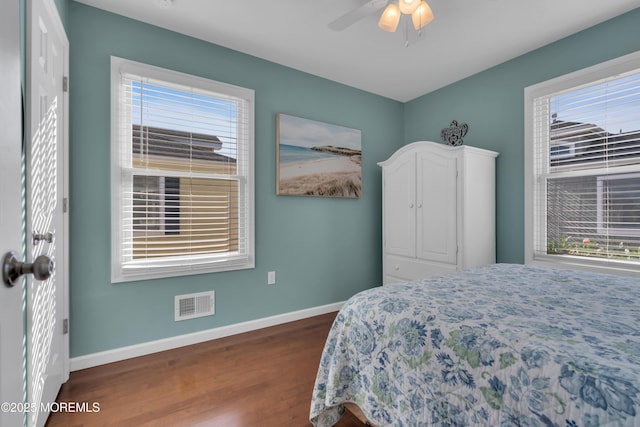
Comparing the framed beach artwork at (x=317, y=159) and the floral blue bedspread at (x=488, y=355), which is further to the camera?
the framed beach artwork at (x=317, y=159)

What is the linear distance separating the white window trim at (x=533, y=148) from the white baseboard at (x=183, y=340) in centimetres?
206

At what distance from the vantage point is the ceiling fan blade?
173 cm

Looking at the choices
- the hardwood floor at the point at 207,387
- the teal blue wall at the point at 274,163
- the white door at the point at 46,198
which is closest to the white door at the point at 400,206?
the teal blue wall at the point at 274,163

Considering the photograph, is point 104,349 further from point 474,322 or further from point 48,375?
point 474,322

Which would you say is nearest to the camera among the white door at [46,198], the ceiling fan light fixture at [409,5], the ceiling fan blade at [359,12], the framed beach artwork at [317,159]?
the white door at [46,198]

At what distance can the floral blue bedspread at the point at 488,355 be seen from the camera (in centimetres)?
77

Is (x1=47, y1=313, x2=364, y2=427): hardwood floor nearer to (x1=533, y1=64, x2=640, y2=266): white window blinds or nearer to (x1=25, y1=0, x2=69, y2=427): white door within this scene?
(x1=25, y1=0, x2=69, y2=427): white door

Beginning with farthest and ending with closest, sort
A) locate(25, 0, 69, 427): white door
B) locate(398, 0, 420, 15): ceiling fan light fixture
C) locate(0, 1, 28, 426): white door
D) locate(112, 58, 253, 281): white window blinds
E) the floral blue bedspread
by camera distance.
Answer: locate(112, 58, 253, 281): white window blinds
locate(398, 0, 420, 15): ceiling fan light fixture
locate(25, 0, 69, 427): white door
the floral blue bedspread
locate(0, 1, 28, 426): white door

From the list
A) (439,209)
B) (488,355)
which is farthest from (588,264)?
(488,355)

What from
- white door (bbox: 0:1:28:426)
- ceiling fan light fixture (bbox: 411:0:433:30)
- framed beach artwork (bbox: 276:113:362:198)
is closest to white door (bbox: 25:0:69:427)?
white door (bbox: 0:1:28:426)

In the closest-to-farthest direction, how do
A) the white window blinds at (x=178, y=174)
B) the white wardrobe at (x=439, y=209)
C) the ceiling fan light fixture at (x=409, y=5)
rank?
the ceiling fan light fixture at (x=409, y=5)
the white window blinds at (x=178, y=174)
the white wardrobe at (x=439, y=209)

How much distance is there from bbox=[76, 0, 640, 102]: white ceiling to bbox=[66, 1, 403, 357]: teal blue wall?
17cm

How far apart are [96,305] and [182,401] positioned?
981 millimetres

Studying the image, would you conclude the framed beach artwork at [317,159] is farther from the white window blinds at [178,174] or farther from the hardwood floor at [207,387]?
the hardwood floor at [207,387]
